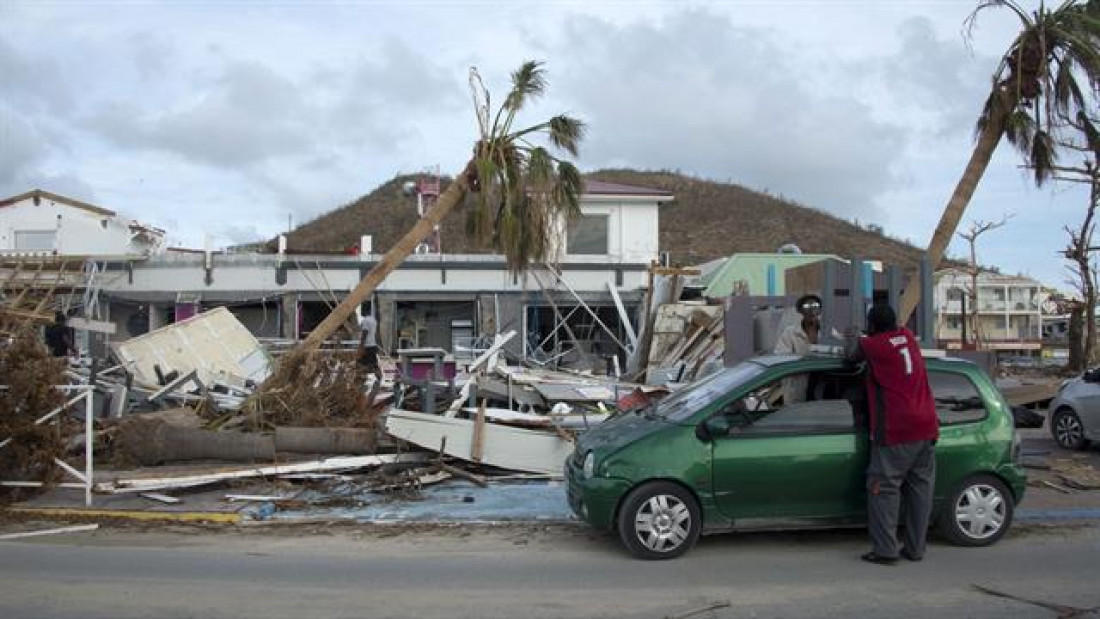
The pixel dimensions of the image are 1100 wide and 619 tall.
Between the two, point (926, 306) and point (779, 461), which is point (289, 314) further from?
point (779, 461)

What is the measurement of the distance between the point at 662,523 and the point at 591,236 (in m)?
18.1

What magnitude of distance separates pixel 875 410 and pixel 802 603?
178 cm

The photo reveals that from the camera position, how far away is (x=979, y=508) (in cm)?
756

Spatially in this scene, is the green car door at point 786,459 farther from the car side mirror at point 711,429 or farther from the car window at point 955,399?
the car window at point 955,399

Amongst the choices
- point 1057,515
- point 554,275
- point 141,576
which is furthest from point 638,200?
point 141,576

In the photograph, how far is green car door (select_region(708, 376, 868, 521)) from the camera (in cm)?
717

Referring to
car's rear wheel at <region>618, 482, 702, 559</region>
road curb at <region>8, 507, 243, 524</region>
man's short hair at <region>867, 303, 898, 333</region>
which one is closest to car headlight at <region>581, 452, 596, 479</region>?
car's rear wheel at <region>618, 482, 702, 559</region>

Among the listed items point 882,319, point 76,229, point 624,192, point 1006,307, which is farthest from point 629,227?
point 1006,307

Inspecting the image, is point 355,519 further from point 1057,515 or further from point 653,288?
point 653,288

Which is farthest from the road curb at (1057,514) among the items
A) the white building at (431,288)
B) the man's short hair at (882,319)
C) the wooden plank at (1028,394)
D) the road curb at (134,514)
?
the white building at (431,288)

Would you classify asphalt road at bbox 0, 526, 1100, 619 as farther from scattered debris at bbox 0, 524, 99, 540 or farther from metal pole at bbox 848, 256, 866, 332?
metal pole at bbox 848, 256, 866, 332

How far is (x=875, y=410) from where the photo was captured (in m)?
7.13

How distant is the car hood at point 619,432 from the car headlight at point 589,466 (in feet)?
0.26

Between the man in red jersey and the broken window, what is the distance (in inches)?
697
